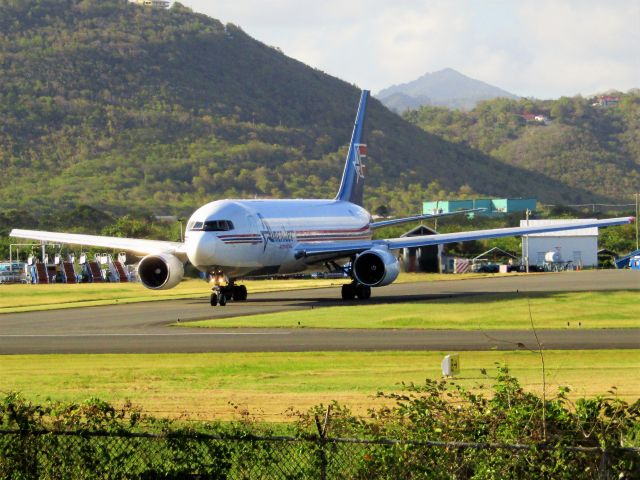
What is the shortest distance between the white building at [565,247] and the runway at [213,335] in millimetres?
49319

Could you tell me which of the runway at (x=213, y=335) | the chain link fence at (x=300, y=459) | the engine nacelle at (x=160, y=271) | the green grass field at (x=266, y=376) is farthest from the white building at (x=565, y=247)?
the chain link fence at (x=300, y=459)

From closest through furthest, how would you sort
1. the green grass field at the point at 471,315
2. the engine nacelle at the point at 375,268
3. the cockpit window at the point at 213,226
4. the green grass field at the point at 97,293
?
the green grass field at the point at 471,315 < the cockpit window at the point at 213,226 < the engine nacelle at the point at 375,268 < the green grass field at the point at 97,293

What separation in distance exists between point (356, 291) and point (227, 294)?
605 centimetres

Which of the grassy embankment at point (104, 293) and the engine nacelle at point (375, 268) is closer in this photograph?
the engine nacelle at point (375, 268)

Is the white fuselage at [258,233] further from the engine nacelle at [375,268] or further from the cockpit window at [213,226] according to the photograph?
the engine nacelle at [375,268]

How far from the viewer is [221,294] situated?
174ft

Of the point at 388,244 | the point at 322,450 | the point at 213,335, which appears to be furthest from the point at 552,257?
the point at 322,450

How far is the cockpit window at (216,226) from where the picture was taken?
51156 mm

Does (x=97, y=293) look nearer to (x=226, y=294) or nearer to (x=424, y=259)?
(x=226, y=294)

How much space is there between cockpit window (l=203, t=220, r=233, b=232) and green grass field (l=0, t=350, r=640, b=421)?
18.0m

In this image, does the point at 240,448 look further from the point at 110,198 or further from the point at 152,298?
the point at 110,198

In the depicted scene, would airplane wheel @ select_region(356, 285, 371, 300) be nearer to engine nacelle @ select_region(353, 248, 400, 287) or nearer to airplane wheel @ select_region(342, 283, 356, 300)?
airplane wheel @ select_region(342, 283, 356, 300)

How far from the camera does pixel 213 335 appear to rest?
39.6 m

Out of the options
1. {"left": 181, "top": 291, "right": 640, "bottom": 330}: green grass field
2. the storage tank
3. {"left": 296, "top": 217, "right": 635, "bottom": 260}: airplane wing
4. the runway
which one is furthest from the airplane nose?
the storage tank
